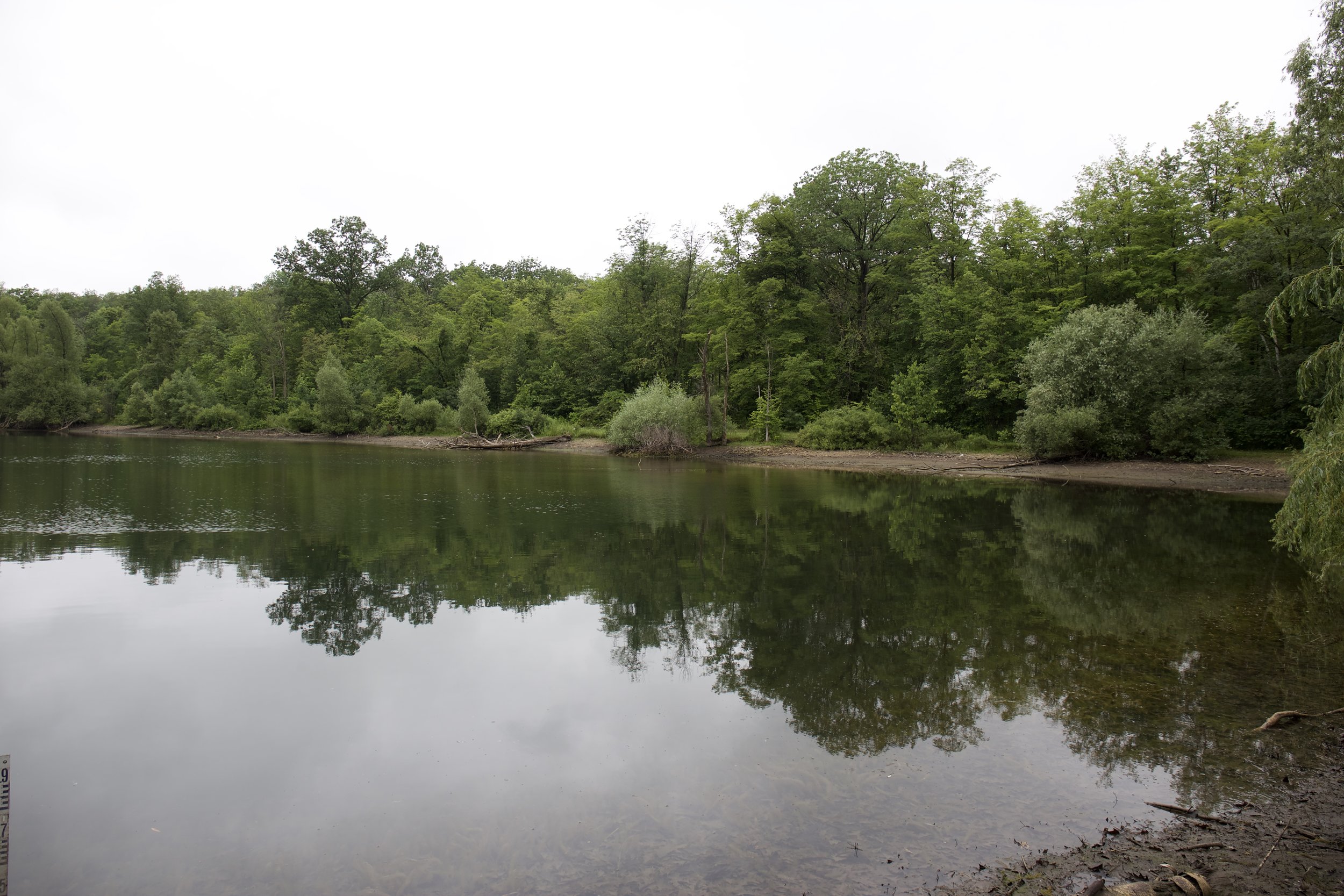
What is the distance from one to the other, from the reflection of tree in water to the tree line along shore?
103 inches

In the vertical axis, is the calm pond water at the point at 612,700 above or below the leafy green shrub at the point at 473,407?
below

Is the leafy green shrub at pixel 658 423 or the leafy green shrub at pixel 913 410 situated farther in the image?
the leafy green shrub at pixel 658 423

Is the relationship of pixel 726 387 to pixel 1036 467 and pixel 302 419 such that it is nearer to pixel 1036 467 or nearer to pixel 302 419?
pixel 1036 467

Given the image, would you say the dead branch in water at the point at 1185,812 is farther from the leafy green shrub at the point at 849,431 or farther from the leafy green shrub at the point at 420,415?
the leafy green shrub at the point at 420,415

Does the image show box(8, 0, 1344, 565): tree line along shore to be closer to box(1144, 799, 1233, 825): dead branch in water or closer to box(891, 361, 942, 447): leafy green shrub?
box(891, 361, 942, 447): leafy green shrub

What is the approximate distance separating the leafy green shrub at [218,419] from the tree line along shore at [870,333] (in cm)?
25

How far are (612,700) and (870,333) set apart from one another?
42896 millimetres

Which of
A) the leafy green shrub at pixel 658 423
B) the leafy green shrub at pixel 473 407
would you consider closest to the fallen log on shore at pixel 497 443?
the leafy green shrub at pixel 473 407

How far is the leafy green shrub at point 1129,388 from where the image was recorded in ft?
102

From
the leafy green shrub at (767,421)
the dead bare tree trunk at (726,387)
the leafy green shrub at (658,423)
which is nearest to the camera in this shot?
the leafy green shrub at (658,423)

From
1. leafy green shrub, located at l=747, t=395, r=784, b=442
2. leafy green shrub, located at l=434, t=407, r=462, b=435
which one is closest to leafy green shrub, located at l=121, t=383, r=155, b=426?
leafy green shrub, located at l=434, t=407, r=462, b=435

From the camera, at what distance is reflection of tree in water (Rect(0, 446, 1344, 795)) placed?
26.2ft

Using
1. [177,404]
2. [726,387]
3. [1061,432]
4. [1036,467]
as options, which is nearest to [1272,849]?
[1061,432]

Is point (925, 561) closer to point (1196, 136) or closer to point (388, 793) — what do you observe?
point (388, 793)
